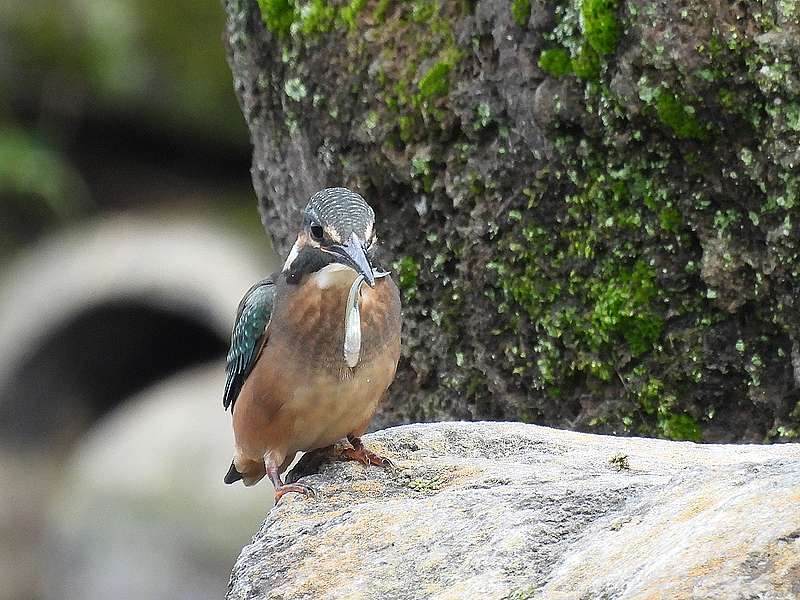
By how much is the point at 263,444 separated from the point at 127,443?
808 centimetres

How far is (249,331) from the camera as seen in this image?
16.0 feet

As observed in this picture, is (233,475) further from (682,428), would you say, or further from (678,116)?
(678,116)

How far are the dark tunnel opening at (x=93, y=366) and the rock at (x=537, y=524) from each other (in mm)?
8584

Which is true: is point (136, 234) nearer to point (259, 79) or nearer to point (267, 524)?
point (259, 79)

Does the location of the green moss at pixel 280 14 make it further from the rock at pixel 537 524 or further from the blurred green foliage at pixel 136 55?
the blurred green foliage at pixel 136 55

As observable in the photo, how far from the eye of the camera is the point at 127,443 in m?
12.5

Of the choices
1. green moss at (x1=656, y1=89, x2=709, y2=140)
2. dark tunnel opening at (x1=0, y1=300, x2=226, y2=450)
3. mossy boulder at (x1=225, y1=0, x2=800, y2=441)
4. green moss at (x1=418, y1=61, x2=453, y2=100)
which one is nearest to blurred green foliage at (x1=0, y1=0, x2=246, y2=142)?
dark tunnel opening at (x1=0, y1=300, x2=226, y2=450)

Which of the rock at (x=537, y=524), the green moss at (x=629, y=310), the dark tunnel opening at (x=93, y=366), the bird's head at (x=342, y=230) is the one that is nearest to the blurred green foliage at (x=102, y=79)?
the dark tunnel opening at (x=93, y=366)

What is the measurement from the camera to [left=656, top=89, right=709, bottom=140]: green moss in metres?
4.71

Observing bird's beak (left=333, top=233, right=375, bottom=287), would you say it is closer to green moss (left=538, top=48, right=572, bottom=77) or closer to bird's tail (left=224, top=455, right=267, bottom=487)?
bird's tail (left=224, top=455, right=267, bottom=487)

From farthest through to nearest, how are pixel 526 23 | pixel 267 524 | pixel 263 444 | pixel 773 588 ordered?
pixel 526 23, pixel 263 444, pixel 267 524, pixel 773 588

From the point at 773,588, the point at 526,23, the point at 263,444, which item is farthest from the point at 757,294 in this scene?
the point at 773,588

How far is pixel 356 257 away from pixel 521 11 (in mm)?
1674

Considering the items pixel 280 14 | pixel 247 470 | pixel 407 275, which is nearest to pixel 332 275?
pixel 247 470
